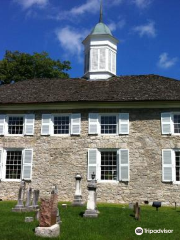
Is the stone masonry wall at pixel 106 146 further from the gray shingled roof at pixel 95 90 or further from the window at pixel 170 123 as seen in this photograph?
the gray shingled roof at pixel 95 90

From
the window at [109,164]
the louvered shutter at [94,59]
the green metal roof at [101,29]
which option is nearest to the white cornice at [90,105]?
the window at [109,164]

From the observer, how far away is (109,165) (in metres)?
18.5

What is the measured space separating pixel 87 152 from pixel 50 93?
190 inches

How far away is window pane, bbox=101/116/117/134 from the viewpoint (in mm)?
18875

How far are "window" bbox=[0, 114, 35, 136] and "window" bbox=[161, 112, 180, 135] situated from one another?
309 inches

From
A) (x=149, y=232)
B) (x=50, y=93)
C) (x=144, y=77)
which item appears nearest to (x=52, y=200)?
(x=149, y=232)

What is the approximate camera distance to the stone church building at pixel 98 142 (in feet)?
58.4

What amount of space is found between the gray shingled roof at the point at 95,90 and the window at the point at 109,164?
3.07 metres

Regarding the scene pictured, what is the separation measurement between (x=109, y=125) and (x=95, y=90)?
2.90 meters

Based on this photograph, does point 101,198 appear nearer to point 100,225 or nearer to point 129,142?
point 129,142

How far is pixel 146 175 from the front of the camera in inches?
701

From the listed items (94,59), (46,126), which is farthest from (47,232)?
(94,59)

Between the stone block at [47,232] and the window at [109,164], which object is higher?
the window at [109,164]

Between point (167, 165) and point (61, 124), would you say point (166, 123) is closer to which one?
point (167, 165)
